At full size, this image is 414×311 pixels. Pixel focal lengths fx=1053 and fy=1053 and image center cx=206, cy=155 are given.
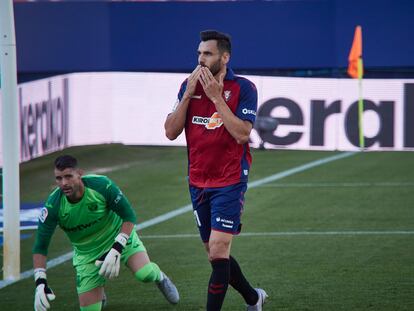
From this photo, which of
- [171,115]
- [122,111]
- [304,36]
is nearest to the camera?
[171,115]

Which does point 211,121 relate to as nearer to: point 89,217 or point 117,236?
point 117,236

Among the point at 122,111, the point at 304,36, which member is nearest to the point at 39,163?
the point at 122,111

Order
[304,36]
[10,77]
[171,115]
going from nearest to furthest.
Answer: [171,115] → [10,77] → [304,36]

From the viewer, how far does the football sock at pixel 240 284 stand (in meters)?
8.14

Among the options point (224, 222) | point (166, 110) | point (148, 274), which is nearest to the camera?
point (224, 222)

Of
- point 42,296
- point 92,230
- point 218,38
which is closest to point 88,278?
point 92,230

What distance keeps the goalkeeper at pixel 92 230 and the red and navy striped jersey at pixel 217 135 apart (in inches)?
35.1

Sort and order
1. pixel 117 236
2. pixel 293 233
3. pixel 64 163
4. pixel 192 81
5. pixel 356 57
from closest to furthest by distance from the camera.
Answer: pixel 192 81
pixel 64 163
pixel 117 236
pixel 293 233
pixel 356 57

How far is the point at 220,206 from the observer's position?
7727mm

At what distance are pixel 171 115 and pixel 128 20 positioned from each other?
71.9 ft

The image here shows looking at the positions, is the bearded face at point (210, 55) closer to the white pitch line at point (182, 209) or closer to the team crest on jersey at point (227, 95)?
the team crest on jersey at point (227, 95)

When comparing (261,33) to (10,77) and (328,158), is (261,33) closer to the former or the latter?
(328,158)

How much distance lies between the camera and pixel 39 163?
21672 millimetres

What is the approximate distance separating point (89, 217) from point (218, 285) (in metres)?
1.45
